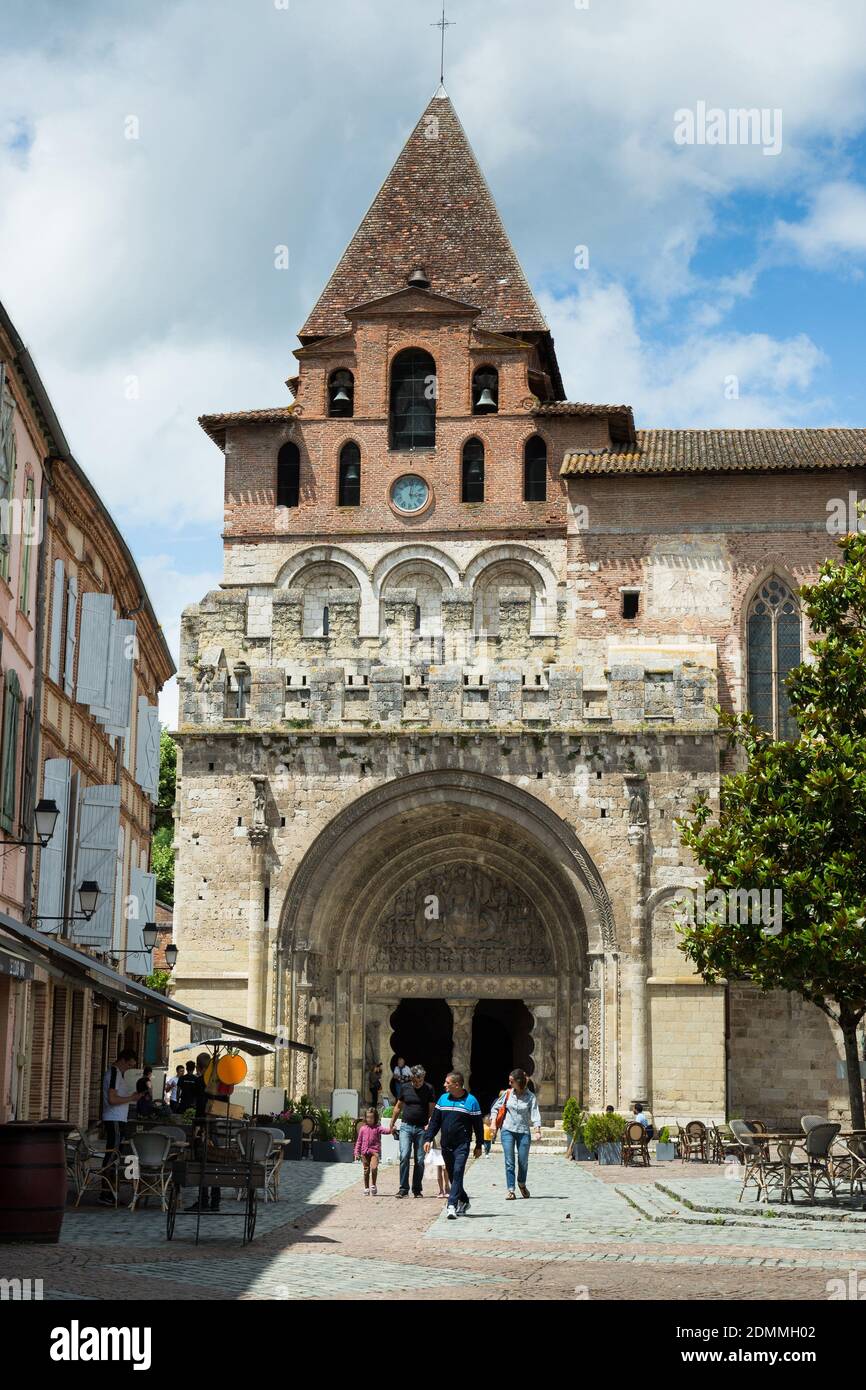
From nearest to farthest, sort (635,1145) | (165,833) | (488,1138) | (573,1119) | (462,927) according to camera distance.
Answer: (635,1145) < (573,1119) < (488,1138) < (462,927) < (165,833)

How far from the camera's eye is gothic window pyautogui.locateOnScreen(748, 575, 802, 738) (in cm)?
3438

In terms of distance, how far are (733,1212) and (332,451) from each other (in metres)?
23.3

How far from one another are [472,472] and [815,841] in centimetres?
1795

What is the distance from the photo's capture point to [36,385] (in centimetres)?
2105

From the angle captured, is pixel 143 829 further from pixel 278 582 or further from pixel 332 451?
pixel 332 451

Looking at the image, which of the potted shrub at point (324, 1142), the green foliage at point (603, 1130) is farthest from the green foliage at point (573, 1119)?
the potted shrub at point (324, 1142)

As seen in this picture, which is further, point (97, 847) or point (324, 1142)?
point (324, 1142)

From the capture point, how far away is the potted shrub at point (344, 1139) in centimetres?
2798

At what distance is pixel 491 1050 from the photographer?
124 feet

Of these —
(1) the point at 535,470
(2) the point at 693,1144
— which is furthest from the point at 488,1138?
(1) the point at 535,470

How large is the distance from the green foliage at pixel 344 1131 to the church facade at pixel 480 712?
2.68 metres

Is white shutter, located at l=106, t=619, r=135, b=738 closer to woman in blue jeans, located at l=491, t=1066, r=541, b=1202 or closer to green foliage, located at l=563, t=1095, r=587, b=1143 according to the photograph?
woman in blue jeans, located at l=491, t=1066, r=541, b=1202

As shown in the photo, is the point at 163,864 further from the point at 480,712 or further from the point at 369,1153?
the point at 369,1153

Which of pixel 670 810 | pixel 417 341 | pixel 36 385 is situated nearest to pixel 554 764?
pixel 670 810
